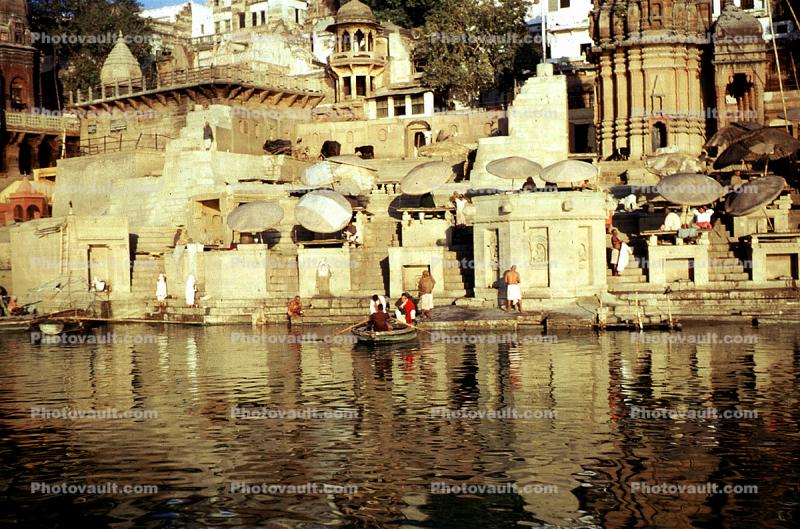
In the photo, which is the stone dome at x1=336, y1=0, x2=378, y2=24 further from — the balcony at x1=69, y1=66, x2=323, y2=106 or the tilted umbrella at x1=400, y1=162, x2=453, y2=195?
the tilted umbrella at x1=400, y1=162, x2=453, y2=195

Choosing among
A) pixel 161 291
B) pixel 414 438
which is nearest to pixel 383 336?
pixel 414 438

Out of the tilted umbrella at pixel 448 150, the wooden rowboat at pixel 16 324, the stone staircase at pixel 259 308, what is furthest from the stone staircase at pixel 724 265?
the wooden rowboat at pixel 16 324

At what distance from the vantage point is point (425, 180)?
3195 centimetres

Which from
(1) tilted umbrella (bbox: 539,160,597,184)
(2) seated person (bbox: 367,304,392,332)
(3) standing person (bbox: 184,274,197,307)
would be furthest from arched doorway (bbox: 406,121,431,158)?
(2) seated person (bbox: 367,304,392,332)

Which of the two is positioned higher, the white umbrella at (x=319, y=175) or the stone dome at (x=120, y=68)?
the stone dome at (x=120, y=68)

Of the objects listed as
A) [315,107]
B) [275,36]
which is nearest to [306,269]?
[315,107]

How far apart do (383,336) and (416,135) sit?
2863 centimetres

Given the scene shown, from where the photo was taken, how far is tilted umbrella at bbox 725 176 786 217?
1131 inches

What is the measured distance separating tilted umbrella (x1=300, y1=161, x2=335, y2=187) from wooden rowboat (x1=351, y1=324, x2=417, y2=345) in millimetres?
12685

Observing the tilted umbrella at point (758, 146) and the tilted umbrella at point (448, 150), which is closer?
the tilted umbrella at point (758, 146)

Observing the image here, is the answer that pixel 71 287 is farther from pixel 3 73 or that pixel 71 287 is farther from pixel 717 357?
pixel 3 73

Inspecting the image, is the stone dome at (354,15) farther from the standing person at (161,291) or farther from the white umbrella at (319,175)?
the standing person at (161,291)

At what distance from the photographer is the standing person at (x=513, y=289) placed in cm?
2634

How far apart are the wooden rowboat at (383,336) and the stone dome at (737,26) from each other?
26.0 m
